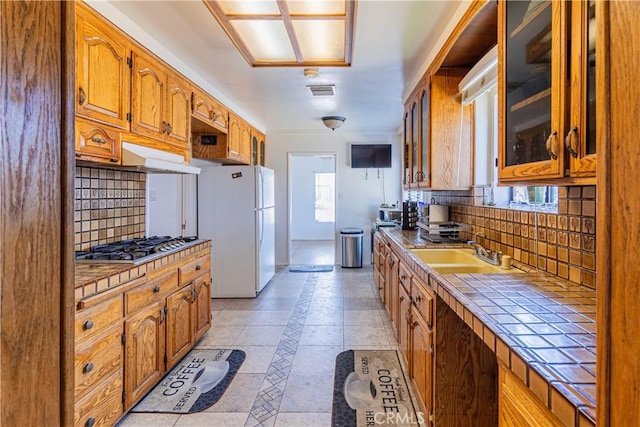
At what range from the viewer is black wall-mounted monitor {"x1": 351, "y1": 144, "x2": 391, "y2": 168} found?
233 inches

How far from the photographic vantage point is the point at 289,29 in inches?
85.4

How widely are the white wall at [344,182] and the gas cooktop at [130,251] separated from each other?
11.0 feet

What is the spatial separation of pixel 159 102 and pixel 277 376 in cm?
222

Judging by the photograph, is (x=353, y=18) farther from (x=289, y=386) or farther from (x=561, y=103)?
(x=289, y=386)

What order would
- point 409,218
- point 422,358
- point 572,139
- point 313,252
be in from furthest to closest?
point 313,252, point 409,218, point 422,358, point 572,139

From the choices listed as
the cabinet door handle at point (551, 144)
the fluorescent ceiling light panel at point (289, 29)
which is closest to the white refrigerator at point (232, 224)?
the fluorescent ceiling light panel at point (289, 29)

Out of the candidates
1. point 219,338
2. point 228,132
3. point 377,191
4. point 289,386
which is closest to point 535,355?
point 289,386

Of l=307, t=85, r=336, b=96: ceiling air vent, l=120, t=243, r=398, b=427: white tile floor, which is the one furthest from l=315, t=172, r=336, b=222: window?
l=307, t=85, r=336, b=96: ceiling air vent

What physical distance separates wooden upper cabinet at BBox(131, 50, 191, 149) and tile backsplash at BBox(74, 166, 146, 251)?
0.45 meters

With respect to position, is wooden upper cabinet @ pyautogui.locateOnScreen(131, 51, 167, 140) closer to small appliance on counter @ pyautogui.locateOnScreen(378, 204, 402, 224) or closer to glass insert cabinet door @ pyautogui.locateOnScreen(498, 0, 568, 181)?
glass insert cabinet door @ pyautogui.locateOnScreen(498, 0, 568, 181)

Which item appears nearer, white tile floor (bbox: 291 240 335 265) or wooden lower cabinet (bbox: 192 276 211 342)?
wooden lower cabinet (bbox: 192 276 211 342)

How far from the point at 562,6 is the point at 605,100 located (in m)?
0.80

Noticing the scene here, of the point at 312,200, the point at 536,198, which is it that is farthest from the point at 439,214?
the point at 312,200

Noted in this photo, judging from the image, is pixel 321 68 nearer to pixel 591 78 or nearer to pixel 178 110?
pixel 178 110
